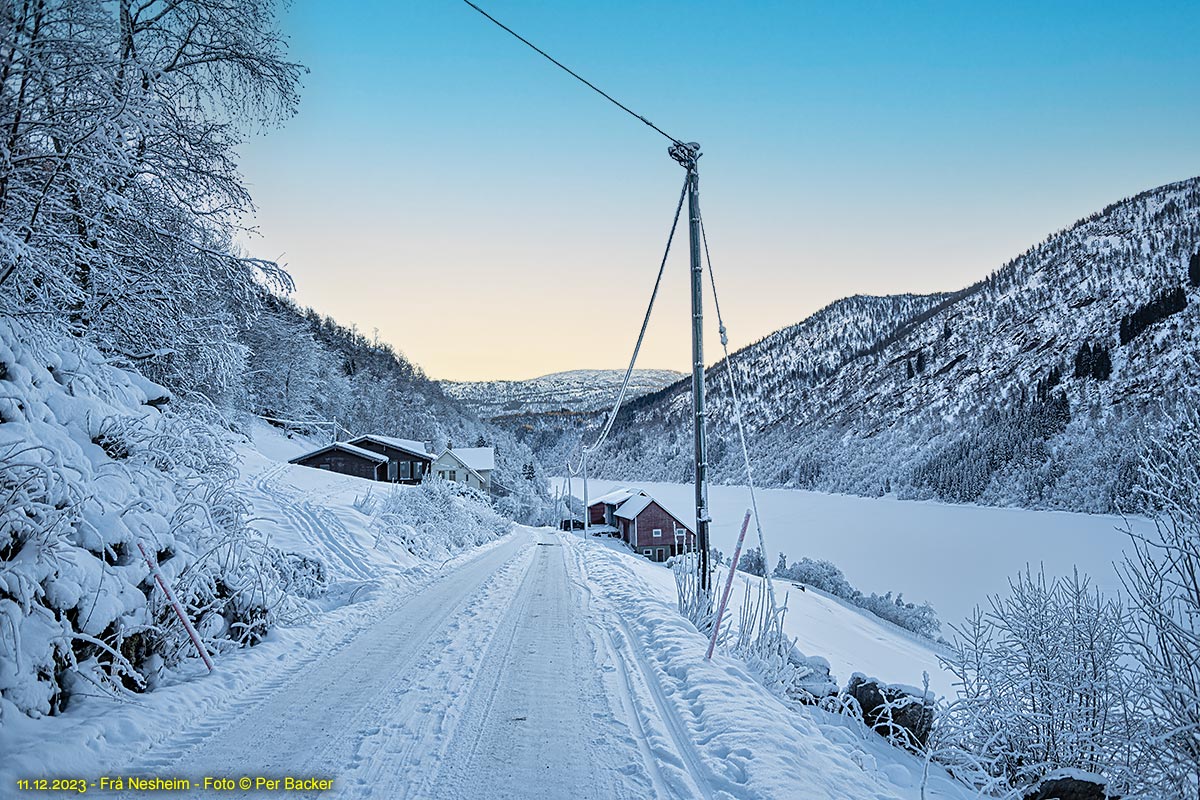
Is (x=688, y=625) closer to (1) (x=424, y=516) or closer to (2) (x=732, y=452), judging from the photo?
(1) (x=424, y=516)

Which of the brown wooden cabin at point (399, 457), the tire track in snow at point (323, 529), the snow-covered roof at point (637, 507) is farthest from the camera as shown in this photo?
the brown wooden cabin at point (399, 457)

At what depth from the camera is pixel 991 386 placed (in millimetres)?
90312

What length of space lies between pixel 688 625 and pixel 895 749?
2738mm

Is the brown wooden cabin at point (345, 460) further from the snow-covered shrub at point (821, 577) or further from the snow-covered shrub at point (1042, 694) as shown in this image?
the snow-covered shrub at point (1042, 694)

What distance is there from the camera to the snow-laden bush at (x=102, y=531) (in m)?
4.16

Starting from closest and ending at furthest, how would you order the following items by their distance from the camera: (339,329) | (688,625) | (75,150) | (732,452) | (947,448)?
(75,150) < (688,625) < (947,448) < (339,329) < (732,452)

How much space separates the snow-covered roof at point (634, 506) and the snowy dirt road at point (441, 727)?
39267 mm

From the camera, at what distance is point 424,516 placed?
62.0ft

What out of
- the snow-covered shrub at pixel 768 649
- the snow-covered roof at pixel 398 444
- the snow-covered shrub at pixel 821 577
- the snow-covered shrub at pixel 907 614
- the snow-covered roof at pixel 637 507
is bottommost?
the snow-covered shrub at pixel 907 614

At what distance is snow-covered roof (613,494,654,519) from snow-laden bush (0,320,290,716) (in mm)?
39836

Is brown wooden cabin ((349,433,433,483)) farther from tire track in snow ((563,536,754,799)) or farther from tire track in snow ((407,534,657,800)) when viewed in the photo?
tire track in snow ((407,534,657,800))

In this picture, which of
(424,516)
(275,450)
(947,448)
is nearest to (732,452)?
(947,448)

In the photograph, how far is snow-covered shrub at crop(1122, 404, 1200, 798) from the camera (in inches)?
106

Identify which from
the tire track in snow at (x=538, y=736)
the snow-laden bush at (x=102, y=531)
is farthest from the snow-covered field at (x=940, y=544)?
the snow-laden bush at (x=102, y=531)
